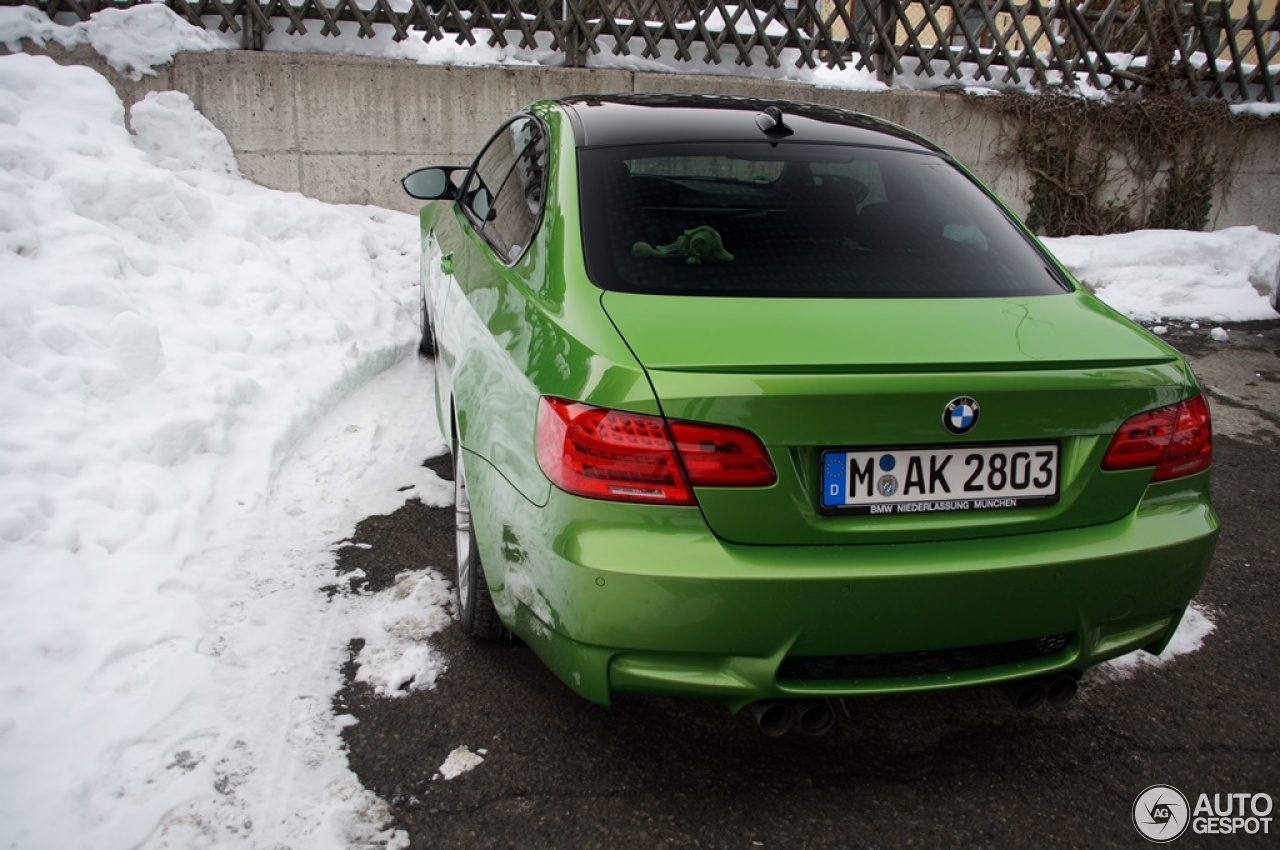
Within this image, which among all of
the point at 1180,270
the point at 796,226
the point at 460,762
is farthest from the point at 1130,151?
the point at 460,762

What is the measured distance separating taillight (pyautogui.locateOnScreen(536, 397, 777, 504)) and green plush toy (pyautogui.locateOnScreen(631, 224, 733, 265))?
576mm

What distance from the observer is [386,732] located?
2.36m

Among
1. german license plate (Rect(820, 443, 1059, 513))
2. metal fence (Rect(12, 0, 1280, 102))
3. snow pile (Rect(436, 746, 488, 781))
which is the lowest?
snow pile (Rect(436, 746, 488, 781))

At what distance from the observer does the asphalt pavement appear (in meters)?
2.10

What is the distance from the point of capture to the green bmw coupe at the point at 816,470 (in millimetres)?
1852

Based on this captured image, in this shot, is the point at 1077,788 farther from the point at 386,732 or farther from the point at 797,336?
the point at 386,732

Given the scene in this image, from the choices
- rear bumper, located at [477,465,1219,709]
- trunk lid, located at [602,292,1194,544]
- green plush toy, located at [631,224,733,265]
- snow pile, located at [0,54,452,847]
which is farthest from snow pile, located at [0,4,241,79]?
rear bumper, located at [477,465,1219,709]

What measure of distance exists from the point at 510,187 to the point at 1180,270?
7223 mm

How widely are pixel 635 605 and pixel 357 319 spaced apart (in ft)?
13.3

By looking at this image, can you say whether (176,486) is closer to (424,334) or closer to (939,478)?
(424,334)

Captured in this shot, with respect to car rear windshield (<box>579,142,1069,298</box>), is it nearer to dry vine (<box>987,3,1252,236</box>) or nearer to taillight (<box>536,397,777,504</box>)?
taillight (<box>536,397,777,504</box>)

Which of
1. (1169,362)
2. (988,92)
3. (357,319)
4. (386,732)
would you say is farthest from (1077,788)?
(988,92)

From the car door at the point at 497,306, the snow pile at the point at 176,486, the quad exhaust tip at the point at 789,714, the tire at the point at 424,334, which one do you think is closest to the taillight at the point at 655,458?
the car door at the point at 497,306

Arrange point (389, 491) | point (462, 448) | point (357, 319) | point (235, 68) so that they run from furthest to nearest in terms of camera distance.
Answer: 1. point (235, 68)
2. point (357, 319)
3. point (389, 491)
4. point (462, 448)
